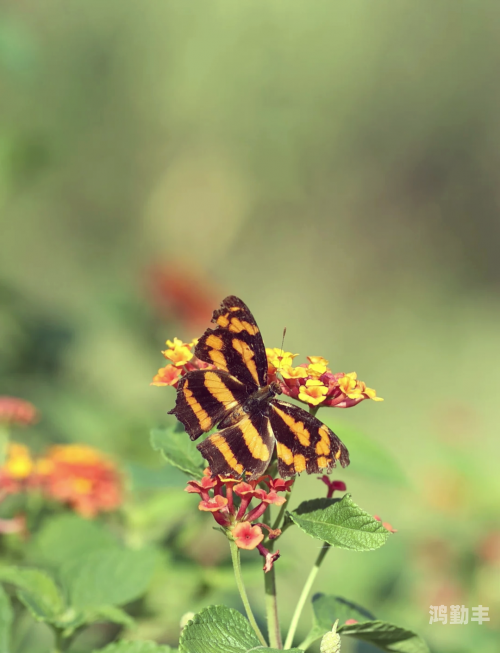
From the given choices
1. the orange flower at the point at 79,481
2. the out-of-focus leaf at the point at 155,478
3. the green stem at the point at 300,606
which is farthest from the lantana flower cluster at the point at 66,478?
the green stem at the point at 300,606

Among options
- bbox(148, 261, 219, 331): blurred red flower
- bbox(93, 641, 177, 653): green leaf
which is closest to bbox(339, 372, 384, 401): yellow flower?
bbox(93, 641, 177, 653): green leaf

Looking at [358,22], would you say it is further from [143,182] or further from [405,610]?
[405,610]

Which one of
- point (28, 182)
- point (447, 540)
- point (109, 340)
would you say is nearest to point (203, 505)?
point (447, 540)

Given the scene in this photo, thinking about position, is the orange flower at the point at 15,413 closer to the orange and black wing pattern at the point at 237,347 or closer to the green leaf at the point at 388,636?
the orange and black wing pattern at the point at 237,347

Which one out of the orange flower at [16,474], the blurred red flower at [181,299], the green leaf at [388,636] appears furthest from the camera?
the blurred red flower at [181,299]

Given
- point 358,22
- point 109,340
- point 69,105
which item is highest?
point 358,22
